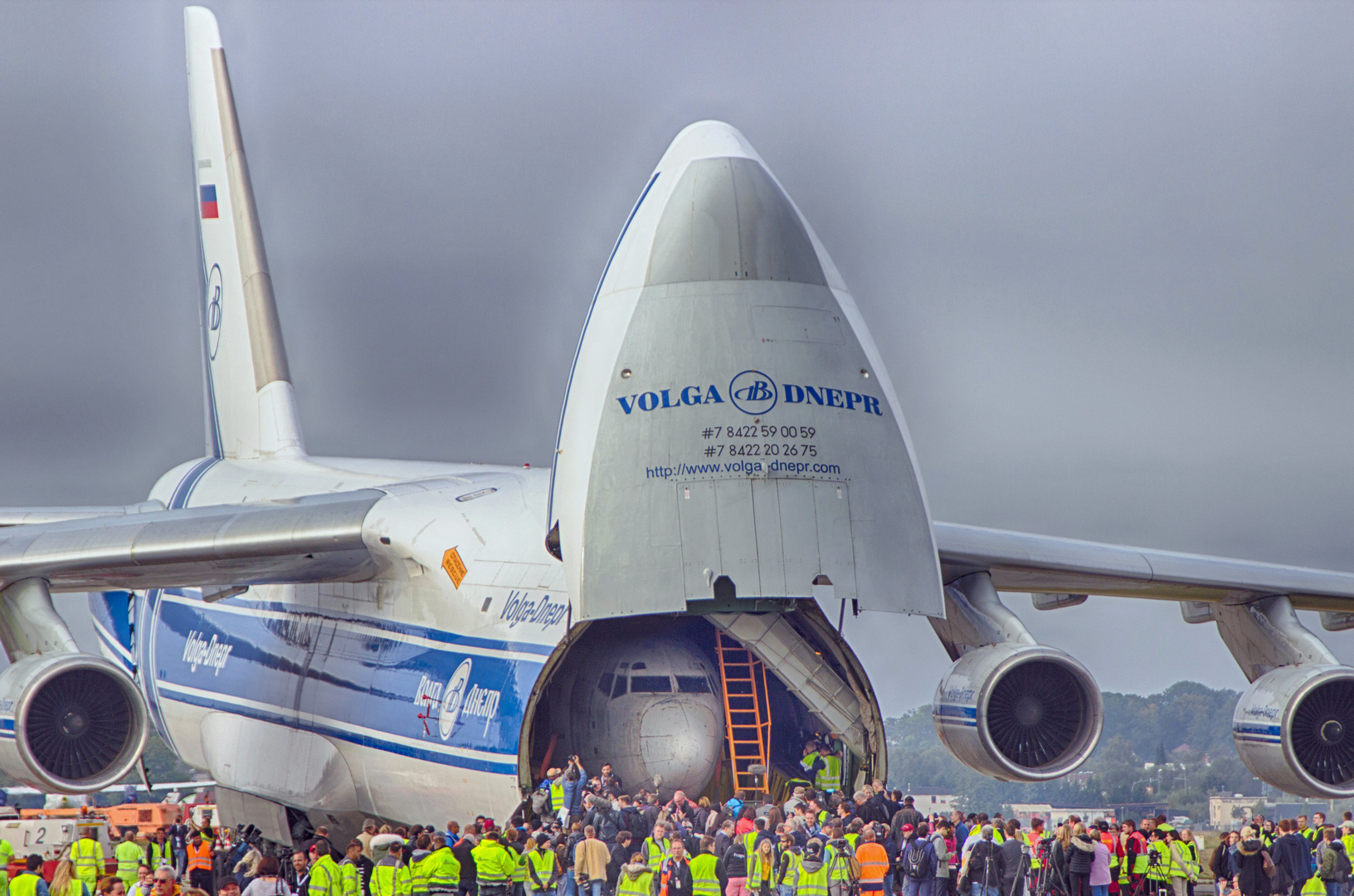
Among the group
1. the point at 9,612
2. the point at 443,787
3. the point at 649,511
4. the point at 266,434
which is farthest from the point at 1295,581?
the point at 266,434

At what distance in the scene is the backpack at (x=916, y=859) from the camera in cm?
1161

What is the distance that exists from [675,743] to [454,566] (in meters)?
2.16

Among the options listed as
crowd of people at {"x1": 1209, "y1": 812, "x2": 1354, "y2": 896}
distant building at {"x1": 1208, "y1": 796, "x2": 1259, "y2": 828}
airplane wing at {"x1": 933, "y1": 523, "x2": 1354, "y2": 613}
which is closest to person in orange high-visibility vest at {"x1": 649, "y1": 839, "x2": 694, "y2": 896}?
airplane wing at {"x1": 933, "y1": 523, "x2": 1354, "y2": 613}

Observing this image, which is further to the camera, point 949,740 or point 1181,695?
point 1181,695

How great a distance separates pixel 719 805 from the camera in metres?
12.0

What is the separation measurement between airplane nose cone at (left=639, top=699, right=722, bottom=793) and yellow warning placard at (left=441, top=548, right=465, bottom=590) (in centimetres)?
174

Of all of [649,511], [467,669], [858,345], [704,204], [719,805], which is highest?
[704,204]

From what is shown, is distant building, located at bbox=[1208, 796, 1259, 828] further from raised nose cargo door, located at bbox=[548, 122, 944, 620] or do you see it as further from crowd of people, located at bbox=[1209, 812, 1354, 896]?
raised nose cargo door, located at bbox=[548, 122, 944, 620]

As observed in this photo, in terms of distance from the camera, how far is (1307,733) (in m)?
12.6

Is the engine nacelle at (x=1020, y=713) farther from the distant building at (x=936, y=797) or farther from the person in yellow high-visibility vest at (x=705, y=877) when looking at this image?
the distant building at (x=936, y=797)

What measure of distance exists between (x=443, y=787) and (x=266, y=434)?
8.31 meters

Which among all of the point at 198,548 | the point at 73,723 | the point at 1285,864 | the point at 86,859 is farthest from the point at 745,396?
the point at 86,859

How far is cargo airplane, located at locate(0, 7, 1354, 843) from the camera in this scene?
9836 millimetres

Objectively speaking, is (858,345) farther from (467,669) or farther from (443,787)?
(443,787)
